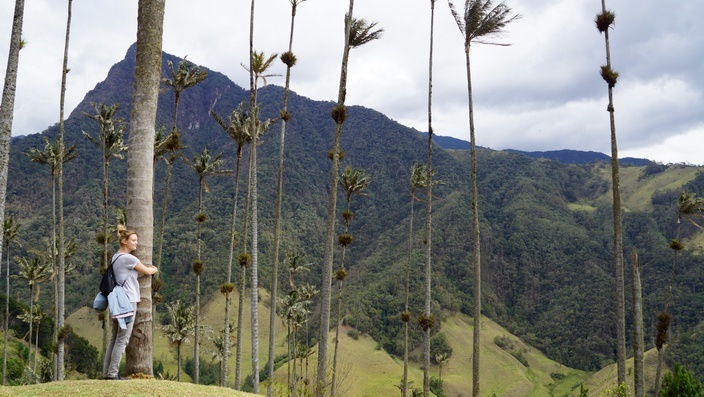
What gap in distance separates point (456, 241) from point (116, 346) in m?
123

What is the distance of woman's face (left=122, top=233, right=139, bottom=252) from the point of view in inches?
Result: 289

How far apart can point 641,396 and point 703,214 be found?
674 inches

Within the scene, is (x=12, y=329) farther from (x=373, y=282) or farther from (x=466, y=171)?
(x=466, y=171)

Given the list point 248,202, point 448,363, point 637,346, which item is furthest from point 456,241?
point 637,346

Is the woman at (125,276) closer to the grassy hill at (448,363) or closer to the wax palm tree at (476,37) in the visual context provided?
the wax palm tree at (476,37)

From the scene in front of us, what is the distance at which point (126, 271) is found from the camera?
23.9 feet

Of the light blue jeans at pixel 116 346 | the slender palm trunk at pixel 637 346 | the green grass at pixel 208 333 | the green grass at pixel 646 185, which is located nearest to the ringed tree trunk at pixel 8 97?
the light blue jeans at pixel 116 346

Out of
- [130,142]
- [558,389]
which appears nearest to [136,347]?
[130,142]

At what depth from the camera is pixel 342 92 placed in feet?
50.5

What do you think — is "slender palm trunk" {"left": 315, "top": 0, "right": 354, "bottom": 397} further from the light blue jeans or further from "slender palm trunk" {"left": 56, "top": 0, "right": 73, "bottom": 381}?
"slender palm trunk" {"left": 56, "top": 0, "right": 73, "bottom": 381}

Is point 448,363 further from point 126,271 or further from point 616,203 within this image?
point 126,271

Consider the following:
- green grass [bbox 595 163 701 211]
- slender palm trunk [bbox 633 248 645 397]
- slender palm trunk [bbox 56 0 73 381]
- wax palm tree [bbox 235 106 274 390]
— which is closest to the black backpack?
wax palm tree [bbox 235 106 274 390]

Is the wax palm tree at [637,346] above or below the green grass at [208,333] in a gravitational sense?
above

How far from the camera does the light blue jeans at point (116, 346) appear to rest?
23.9 ft
